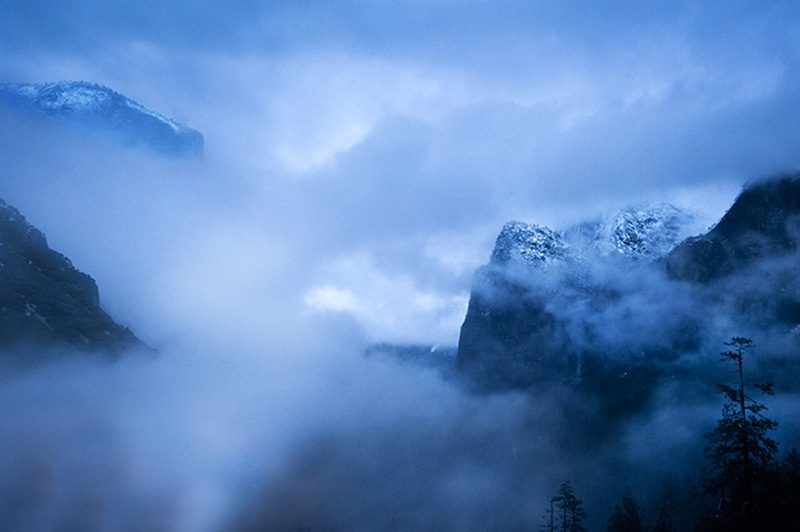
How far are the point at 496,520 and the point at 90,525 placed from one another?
465ft

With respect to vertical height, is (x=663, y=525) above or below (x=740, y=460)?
below

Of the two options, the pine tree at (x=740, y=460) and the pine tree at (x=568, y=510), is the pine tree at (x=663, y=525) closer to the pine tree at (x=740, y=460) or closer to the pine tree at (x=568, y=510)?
the pine tree at (x=568, y=510)

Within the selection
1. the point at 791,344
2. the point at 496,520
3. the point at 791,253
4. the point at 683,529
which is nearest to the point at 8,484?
the point at 496,520

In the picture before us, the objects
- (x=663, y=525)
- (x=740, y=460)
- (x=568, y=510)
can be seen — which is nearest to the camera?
(x=740, y=460)

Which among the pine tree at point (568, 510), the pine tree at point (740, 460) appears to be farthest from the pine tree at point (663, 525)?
the pine tree at point (740, 460)

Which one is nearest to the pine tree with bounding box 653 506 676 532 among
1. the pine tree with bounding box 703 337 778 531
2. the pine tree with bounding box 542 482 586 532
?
the pine tree with bounding box 542 482 586 532

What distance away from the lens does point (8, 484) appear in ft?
559

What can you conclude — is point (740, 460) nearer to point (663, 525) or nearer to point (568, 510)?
point (663, 525)

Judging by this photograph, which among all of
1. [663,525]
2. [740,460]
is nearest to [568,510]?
[663,525]

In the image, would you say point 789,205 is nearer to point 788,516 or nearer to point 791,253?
point 791,253

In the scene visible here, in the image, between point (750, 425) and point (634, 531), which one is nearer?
point (750, 425)

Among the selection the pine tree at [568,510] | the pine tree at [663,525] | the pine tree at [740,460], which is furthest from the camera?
the pine tree at [568,510]

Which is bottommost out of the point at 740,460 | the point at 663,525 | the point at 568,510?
the point at 663,525

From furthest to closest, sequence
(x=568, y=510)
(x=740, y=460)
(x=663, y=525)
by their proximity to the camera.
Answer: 1. (x=568, y=510)
2. (x=663, y=525)
3. (x=740, y=460)
